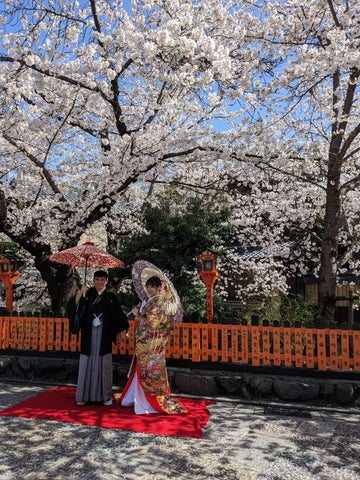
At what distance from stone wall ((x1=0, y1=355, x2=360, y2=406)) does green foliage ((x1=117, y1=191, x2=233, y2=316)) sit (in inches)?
157

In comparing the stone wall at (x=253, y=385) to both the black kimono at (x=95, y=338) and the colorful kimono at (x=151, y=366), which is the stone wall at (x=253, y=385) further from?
the black kimono at (x=95, y=338)

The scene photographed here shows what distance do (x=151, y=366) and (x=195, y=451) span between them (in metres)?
1.62

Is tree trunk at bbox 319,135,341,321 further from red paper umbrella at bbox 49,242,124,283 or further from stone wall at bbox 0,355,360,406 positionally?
red paper umbrella at bbox 49,242,124,283

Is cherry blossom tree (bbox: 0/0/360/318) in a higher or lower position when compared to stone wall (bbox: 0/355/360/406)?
higher

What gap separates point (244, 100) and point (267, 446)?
5.62 metres

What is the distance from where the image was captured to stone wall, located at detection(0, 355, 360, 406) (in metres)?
5.97

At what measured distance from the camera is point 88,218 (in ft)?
30.3

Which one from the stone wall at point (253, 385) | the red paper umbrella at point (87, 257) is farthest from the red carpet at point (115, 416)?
the red paper umbrella at point (87, 257)

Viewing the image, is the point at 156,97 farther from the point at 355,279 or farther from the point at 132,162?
the point at 355,279

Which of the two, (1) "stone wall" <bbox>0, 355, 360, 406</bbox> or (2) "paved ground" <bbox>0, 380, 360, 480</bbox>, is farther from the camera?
(1) "stone wall" <bbox>0, 355, 360, 406</bbox>

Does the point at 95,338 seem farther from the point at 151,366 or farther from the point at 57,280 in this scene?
the point at 57,280

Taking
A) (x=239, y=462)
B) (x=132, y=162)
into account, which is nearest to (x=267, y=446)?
(x=239, y=462)

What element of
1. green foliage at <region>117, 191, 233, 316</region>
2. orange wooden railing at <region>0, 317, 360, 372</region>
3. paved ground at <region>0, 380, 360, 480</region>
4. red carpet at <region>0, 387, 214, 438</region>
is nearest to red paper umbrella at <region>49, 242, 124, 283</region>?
orange wooden railing at <region>0, 317, 360, 372</region>

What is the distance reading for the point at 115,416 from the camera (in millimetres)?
5227
